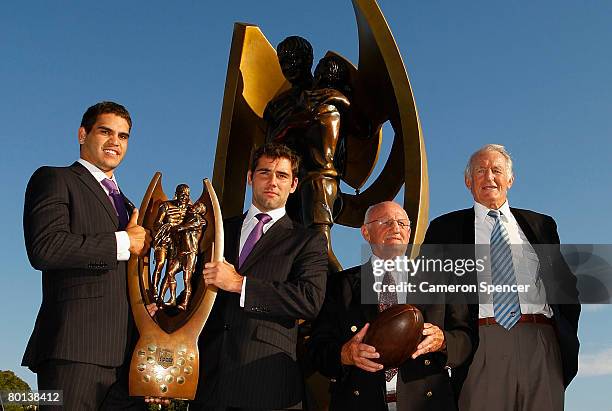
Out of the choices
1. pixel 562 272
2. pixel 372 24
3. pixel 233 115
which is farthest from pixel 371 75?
pixel 562 272

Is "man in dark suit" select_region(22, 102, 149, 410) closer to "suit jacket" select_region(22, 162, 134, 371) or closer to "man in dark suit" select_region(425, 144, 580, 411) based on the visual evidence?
"suit jacket" select_region(22, 162, 134, 371)

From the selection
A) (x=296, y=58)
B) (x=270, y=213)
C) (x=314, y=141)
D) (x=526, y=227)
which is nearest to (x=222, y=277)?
(x=270, y=213)

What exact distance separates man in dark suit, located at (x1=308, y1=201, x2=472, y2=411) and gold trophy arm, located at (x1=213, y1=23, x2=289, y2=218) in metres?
4.33

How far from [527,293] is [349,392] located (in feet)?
3.99

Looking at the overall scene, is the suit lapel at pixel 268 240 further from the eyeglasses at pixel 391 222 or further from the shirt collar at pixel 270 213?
the eyeglasses at pixel 391 222

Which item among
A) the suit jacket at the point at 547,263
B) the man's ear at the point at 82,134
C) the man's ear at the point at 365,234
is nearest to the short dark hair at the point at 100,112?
the man's ear at the point at 82,134

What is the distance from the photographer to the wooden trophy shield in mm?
3797

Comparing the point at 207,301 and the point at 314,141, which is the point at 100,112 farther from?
the point at 314,141

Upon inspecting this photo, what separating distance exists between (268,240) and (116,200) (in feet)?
3.01

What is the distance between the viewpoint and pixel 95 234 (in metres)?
3.87

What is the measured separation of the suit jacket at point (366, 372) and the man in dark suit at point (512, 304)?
20 centimetres

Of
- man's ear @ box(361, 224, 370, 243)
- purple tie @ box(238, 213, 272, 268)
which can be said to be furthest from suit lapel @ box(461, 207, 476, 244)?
purple tie @ box(238, 213, 272, 268)

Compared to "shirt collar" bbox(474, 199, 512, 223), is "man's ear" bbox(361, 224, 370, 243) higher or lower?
lower

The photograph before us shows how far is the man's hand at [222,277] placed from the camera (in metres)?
3.86
